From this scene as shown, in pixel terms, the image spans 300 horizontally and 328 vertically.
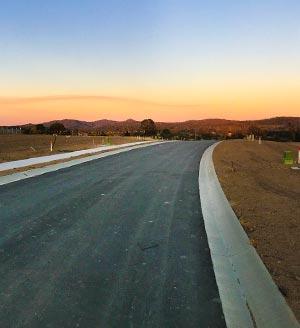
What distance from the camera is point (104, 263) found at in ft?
21.5

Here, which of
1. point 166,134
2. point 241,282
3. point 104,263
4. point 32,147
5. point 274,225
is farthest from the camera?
point 166,134

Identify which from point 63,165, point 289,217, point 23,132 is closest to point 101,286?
point 289,217

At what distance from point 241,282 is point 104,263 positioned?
1790mm

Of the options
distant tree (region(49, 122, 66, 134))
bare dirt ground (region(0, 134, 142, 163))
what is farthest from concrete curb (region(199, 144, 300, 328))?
distant tree (region(49, 122, 66, 134))

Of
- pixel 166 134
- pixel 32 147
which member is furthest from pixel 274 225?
pixel 166 134

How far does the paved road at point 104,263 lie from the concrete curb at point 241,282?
15cm

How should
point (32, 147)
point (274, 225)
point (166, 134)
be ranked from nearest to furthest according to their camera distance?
point (274, 225) < point (32, 147) < point (166, 134)

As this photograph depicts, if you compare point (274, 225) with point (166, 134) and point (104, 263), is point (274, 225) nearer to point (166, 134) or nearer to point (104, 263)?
point (104, 263)

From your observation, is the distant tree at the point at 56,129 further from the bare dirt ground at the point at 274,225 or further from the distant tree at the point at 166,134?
the bare dirt ground at the point at 274,225

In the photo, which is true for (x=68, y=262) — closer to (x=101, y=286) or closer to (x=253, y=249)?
(x=101, y=286)

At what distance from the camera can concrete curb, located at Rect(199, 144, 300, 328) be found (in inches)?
192

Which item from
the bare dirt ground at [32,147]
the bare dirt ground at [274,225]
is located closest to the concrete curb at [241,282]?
the bare dirt ground at [274,225]

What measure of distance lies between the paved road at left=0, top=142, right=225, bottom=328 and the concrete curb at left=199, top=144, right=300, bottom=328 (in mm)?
150

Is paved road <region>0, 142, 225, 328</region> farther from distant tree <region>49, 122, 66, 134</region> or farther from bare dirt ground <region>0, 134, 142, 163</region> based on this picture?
distant tree <region>49, 122, 66, 134</region>
